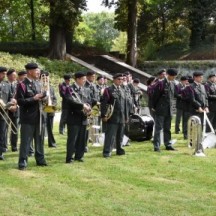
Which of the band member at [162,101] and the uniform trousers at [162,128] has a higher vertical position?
the band member at [162,101]

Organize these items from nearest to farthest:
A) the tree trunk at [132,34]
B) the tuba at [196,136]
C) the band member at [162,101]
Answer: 1. the tuba at [196,136]
2. the band member at [162,101]
3. the tree trunk at [132,34]

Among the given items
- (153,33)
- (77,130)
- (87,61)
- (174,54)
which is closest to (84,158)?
(77,130)

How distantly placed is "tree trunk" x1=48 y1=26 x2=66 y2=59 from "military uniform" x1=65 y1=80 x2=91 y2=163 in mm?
19523

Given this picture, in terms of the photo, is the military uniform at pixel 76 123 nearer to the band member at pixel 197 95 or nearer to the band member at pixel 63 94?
the band member at pixel 63 94

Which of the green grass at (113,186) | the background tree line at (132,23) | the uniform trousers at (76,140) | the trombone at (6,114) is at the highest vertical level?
the background tree line at (132,23)

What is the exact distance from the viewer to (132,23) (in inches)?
1287

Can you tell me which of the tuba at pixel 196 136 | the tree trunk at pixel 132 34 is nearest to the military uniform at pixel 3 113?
the tuba at pixel 196 136

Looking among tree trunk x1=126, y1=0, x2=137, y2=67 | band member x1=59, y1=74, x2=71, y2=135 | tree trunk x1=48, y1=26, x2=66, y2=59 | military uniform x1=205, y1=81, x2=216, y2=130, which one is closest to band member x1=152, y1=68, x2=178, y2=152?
band member x1=59, y1=74, x2=71, y2=135

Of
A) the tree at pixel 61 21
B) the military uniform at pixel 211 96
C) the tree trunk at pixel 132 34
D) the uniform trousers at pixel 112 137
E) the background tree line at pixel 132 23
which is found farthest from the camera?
the tree trunk at pixel 132 34

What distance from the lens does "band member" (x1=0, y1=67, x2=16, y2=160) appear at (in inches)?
455

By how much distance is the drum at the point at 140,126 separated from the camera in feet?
47.0

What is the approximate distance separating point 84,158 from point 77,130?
0.90 m

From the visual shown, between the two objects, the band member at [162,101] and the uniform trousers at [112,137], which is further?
the band member at [162,101]

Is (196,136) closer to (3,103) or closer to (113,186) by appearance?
(113,186)
